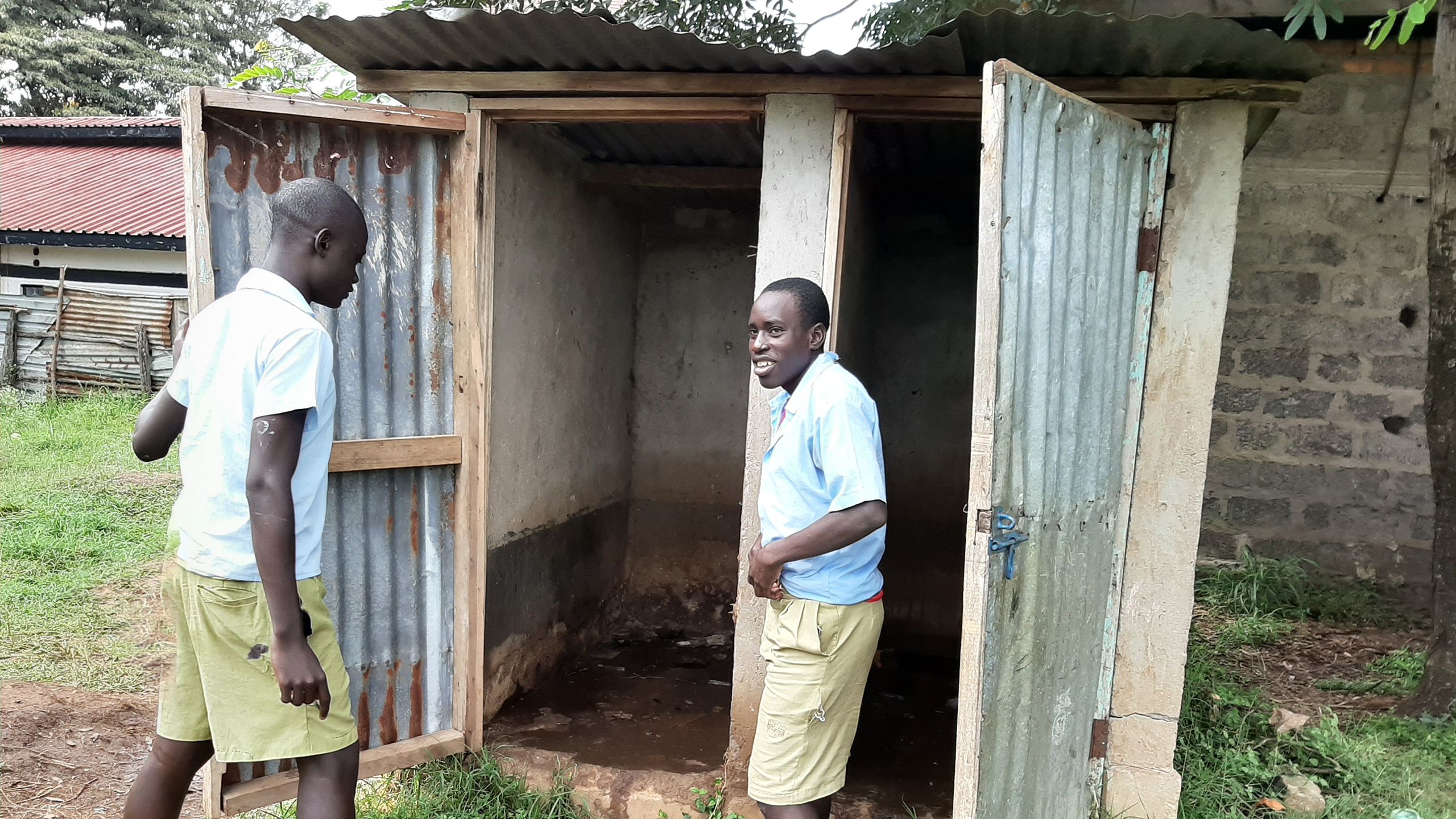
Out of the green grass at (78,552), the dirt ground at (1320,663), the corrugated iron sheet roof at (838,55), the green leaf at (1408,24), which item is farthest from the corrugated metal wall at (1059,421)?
the green grass at (78,552)

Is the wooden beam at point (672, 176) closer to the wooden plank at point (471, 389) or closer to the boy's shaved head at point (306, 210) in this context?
the wooden plank at point (471, 389)

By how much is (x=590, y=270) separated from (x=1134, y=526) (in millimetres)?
3170

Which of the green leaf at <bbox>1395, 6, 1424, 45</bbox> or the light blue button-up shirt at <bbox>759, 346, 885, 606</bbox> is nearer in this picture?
the light blue button-up shirt at <bbox>759, 346, 885, 606</bbox>

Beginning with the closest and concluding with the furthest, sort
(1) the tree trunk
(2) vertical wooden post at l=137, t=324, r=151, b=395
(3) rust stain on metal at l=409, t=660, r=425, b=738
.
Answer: (3) rust stain on metal at l=409, t=660, r=425, b=738 < (1) the tree trunk < (2) vertical wooden post at l=137, t=324, r=151, b=395

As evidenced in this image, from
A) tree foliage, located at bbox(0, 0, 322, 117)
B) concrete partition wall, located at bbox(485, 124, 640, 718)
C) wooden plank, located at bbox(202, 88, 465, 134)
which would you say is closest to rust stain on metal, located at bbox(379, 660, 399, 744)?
concrete partition wall, located at bbox(485, 124, 640, 718)

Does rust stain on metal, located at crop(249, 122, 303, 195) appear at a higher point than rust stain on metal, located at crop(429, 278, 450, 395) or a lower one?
higher

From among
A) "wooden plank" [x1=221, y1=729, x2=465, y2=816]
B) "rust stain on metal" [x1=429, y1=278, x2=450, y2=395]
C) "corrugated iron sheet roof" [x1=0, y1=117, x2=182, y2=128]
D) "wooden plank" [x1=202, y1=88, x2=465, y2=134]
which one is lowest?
"wooden plank" [x1=221, y1=729, x2=465, y2=816]

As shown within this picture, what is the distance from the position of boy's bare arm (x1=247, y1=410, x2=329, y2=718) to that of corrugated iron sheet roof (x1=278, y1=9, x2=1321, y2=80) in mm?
1462

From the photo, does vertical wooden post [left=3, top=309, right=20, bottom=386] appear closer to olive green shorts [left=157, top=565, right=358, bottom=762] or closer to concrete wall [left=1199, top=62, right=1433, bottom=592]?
olive green shorts [left=157, top=565, right=358, bottom=762]

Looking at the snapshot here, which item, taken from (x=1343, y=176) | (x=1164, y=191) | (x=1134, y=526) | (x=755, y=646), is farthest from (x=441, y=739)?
(x=1343, y=176)

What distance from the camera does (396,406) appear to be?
340 cm

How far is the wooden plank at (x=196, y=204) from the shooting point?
285cm

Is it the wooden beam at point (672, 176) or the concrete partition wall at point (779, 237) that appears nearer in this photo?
the concrete partition wall at point (779, 237)

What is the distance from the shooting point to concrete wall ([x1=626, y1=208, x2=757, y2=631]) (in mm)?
6102
